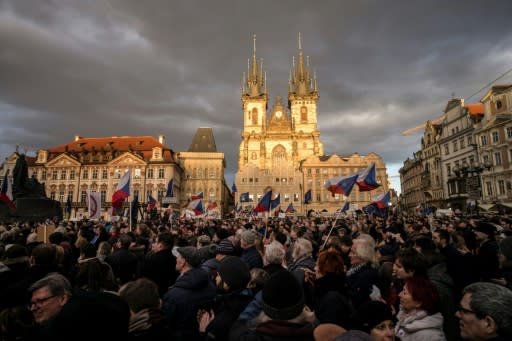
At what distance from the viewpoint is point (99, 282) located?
3.26m

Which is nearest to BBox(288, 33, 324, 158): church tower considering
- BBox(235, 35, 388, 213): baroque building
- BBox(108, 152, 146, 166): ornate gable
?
BBox(235, 35, 388, 213): baroque building

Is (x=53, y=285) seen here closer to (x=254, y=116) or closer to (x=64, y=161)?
(x=64, y=161)

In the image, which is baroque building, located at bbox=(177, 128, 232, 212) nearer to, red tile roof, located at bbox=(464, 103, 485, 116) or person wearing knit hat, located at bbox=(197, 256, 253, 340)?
red tile roof, located at bbox=(464, 103, 485, 116)

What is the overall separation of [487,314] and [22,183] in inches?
964

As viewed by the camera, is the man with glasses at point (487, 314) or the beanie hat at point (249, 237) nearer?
the man with glasses at point (487, 314)

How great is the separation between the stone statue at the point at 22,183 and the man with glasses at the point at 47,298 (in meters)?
21.0

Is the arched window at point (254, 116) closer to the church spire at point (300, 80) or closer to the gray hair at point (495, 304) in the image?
the church spire at point (300, 80)

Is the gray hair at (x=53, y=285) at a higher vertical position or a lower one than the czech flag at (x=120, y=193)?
lower

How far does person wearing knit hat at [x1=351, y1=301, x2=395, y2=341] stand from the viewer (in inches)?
90.0

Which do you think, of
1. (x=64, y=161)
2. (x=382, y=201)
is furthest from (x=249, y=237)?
(x=64, y=161)

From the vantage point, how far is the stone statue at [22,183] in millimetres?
19250

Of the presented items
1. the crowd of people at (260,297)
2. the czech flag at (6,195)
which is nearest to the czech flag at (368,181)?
the crowd of people at (260,297)

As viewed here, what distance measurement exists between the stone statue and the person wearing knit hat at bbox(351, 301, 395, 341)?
23.0 m

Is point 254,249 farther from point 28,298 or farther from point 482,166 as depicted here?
point 482,166
